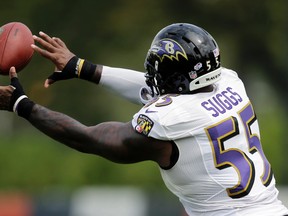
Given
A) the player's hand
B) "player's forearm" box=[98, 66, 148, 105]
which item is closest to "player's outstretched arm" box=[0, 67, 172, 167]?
the player's hand

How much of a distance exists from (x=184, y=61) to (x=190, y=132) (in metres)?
0.50

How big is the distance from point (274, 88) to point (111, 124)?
15886 mm

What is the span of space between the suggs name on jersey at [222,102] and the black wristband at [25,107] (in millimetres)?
1151

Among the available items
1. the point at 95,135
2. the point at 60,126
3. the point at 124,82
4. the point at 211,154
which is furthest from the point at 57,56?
the point at 211,154

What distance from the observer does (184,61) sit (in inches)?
246

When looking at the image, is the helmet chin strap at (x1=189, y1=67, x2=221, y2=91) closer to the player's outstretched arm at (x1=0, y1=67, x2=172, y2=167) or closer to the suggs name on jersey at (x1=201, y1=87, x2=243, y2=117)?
the suggs name on jersey at (x1=201, y1=87, x2=243, y2=117)

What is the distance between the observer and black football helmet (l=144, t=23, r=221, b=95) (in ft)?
20.6

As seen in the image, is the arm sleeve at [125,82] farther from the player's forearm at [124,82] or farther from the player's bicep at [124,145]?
the player's bicep at [124,145]

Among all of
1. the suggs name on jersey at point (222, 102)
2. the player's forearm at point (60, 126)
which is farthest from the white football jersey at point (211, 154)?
the player's forearm at point (60, 126)

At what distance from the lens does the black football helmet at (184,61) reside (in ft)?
20.6

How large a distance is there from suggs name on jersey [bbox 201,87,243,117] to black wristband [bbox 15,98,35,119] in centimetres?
115

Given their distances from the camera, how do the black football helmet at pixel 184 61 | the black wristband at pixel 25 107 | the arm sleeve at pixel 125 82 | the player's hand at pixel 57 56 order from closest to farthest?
the black football helmet at pixel 184 61 → the black wristband at pixel 25 107 → the player's hand at pixel 57 56 → the arm sleeve at pixel 125 82

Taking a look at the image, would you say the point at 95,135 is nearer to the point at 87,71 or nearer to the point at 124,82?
the point at 87,71

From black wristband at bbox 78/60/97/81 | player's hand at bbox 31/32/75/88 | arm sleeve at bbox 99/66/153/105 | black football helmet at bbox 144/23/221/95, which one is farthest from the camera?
arm sleeve at bbox 99/66/153/105
